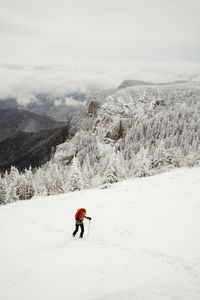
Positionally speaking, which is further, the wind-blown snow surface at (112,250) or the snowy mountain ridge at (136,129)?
the snowy mountain ridge at (136,129)

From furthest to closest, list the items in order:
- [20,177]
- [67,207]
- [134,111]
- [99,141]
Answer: [134,111]
[99,141]
[20,177]
[67,207]

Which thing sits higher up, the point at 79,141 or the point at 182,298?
the point at 182,298

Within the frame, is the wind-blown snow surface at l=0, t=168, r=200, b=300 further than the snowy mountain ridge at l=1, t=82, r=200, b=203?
No

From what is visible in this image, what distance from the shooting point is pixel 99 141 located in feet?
503

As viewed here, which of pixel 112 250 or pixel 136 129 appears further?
pixel 136 129

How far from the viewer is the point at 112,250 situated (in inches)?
344

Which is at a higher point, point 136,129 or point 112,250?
point 112,250

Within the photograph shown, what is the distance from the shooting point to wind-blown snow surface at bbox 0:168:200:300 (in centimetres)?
625

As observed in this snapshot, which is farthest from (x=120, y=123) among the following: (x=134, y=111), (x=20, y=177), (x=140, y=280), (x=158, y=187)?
(x=140, y=280)

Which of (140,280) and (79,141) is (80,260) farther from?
(79,141)

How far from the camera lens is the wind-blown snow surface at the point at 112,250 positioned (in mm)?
6246

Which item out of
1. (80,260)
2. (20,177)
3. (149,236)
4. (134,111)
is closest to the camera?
(80,260)

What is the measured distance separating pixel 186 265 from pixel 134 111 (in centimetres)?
16759

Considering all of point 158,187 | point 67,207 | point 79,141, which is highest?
point 158,187
